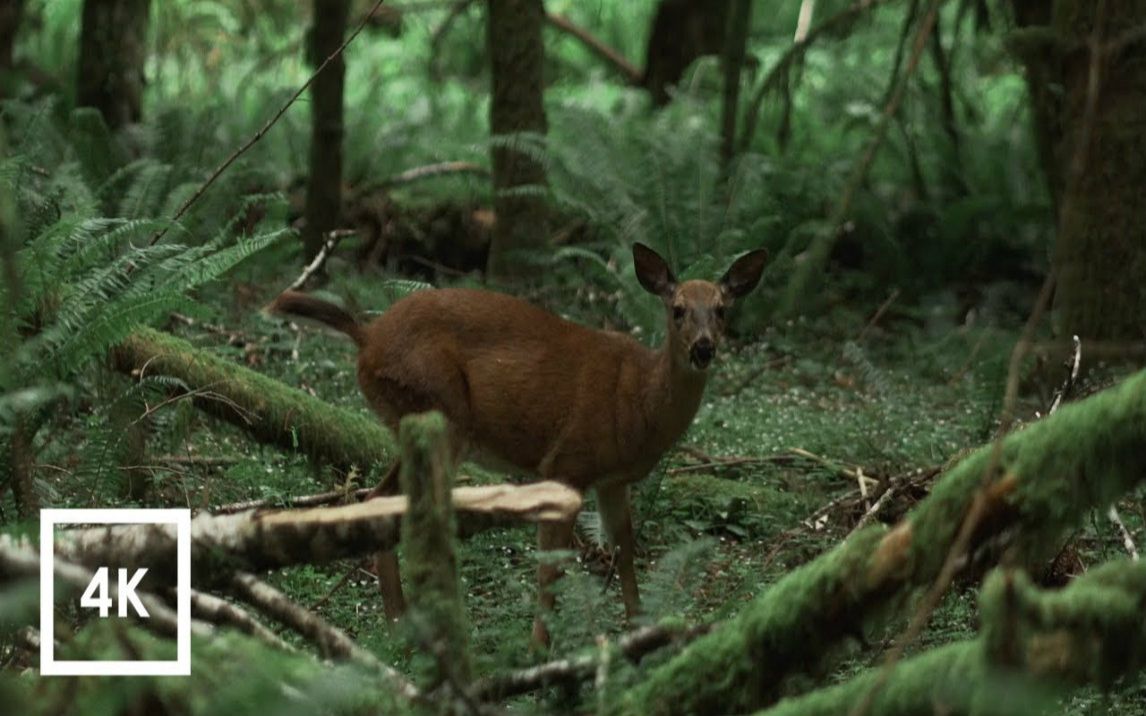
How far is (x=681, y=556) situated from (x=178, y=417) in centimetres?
268

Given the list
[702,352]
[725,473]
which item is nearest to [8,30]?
[725,473]

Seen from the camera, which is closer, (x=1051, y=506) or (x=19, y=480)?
(x=1051, y=506)

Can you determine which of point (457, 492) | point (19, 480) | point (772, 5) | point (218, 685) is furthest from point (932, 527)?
point (772, 5)

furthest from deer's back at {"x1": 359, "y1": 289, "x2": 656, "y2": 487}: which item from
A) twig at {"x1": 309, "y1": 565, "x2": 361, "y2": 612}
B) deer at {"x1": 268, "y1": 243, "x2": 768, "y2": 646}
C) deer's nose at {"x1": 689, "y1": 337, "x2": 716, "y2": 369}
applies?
twig at {"x1": 309, "y1": 565, "x2": 361, "y2": 612}

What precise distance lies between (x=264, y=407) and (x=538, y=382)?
113cm

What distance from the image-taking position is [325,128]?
414 inches

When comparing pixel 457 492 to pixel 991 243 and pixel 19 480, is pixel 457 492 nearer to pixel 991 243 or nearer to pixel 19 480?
pixel 19 480

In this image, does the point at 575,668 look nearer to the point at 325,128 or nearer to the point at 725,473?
the point at 725,473

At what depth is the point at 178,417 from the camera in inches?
240

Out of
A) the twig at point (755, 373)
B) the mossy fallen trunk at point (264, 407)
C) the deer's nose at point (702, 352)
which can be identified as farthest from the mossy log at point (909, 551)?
the twig at point (755, 373)

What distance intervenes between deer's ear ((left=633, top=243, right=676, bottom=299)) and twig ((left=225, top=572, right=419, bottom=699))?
10.7 ft

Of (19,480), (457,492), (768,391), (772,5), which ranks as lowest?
(768,391)

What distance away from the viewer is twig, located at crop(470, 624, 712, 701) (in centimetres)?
358

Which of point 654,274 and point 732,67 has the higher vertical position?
point 732,67
